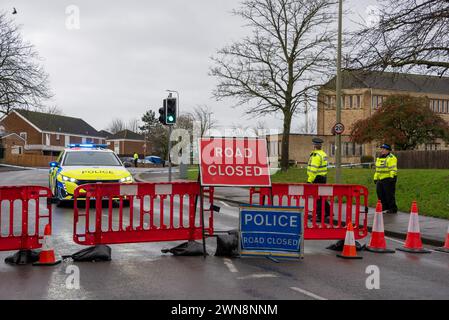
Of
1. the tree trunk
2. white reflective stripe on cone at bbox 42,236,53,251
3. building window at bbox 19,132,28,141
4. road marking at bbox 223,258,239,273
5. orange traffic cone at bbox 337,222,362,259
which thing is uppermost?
building window at bbox 19,132,28,141

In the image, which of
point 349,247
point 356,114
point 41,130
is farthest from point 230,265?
point 41,130

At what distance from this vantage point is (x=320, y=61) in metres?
Answer: 34.0

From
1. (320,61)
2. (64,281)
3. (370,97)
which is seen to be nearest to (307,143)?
(370,97)

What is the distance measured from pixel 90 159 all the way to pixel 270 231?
9176 mm

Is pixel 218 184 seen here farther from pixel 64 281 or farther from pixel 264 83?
pixel 264 83

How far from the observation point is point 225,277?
719 centimetres

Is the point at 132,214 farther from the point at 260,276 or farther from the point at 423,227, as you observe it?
the point at 423,227

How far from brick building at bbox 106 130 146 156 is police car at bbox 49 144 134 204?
9394 centimetres

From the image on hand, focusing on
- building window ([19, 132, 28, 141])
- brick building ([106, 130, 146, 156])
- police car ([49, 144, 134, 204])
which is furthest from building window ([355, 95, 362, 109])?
police car ([49, 144, 134, 204])

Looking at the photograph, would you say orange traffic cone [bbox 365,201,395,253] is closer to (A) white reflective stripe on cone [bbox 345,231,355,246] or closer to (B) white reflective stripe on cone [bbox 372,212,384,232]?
(B) white reflective stripe on cone [bbox 372,212,384,232]

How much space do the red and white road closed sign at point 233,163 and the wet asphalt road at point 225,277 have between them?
4.15ft

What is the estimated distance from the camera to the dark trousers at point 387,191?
15578mm

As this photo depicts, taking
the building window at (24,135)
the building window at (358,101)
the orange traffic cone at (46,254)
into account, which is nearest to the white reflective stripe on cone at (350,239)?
the orange traffic cone at (46,254)

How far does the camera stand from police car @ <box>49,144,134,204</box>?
47.9ft
